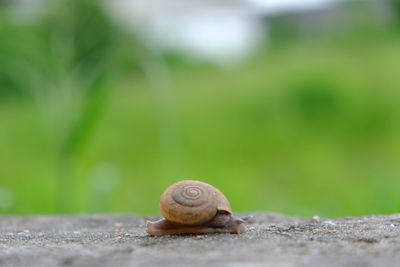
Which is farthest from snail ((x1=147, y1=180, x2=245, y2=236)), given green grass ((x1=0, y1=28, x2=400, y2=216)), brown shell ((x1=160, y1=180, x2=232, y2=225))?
green grass ((x1=0, y1=28, x2=400, y2=216))

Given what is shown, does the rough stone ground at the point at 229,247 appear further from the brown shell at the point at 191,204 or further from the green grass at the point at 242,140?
the green grass at the point at 242,140

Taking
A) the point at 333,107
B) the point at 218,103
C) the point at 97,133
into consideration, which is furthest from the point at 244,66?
the point at 97,133

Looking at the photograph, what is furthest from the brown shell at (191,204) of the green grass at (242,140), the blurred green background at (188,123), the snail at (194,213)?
the green grass at (242,140)

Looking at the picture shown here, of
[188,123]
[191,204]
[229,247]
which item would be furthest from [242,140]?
[229,247]

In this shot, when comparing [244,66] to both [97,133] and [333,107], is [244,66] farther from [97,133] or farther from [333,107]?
[97,133]

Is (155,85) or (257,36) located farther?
(257,36)

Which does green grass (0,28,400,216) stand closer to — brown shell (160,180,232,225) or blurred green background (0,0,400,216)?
blurred green background (0,0,400,216)

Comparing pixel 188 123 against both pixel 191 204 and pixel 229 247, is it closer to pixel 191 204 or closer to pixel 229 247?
pixel 191 204
